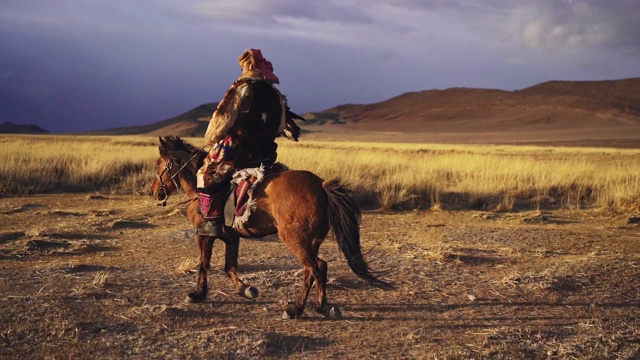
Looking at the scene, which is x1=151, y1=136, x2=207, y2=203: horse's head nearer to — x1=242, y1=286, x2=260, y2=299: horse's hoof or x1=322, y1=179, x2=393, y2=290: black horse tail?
x1=242, y1=286, x2=260, y2=299: horse's hoof

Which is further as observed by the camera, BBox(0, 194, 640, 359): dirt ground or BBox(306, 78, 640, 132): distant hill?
BBox(306, 78, 640, 132): distant hill

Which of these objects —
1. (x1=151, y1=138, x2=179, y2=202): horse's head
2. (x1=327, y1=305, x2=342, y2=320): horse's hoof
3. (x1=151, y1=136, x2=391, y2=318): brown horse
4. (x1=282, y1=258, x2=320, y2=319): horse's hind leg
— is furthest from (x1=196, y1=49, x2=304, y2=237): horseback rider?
(x1=327, y1=305, x2=342, y2=320): horse's hoof

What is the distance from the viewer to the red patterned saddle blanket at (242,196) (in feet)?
16.0

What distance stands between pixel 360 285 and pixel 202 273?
5.39 ft

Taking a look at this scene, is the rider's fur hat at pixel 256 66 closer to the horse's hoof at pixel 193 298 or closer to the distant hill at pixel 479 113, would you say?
the horse's hoof at pixel 193 298

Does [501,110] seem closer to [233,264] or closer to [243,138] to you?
[233,264]

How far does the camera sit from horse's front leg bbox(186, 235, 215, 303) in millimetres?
5195

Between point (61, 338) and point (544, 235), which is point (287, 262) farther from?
point (544, 235)

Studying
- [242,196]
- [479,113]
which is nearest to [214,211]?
[242,196]

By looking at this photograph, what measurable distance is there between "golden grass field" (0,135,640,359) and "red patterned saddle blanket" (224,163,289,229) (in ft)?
2.76

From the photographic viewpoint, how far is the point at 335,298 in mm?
5457

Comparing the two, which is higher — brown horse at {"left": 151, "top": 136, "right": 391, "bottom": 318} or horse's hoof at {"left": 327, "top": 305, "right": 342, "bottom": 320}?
brown horse at {"left": 151, "top": 136, "right": 391, "bottom": 318}

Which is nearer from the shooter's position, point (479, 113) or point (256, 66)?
point (256, 66)

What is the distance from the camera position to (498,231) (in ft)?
Answer: 29.5
